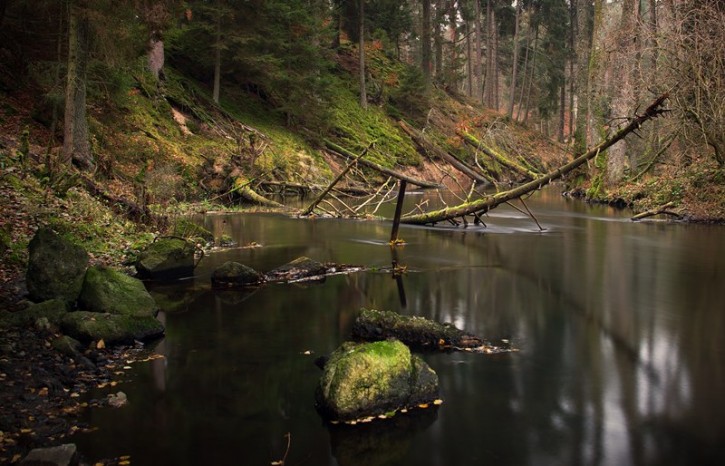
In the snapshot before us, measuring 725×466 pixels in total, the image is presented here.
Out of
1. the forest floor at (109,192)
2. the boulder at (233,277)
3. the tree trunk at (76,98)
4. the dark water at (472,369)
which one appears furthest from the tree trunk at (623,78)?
the tree trunk at (76,98)

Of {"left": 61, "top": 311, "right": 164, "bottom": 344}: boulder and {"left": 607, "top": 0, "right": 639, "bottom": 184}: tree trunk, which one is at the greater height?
{"left": 607, "top": 0, "right": 639, "bottom": 184}: tree trunk

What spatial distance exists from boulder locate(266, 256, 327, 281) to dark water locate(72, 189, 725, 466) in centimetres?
61

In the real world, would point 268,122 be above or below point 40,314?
above

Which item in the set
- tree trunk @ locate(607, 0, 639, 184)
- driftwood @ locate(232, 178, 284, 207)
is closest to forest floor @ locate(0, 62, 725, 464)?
driftwood @ locate(232, 178, 284, 207)

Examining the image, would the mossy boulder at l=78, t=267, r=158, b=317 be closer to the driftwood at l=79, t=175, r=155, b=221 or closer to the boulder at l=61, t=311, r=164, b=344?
the boulder at l=61, t=311, r=164, b=344

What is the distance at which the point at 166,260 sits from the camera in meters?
11.2

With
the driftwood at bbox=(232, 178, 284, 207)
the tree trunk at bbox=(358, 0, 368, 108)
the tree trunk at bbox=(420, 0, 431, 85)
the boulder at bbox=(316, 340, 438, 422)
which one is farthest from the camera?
the tree trunk at bbox=(420, 0, 431, 85)

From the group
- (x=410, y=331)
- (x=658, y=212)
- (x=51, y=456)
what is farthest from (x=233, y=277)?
(x=658, y=212)

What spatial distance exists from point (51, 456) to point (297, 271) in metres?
7.37

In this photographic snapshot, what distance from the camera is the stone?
4324mm

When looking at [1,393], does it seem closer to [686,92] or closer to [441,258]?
[441,258]

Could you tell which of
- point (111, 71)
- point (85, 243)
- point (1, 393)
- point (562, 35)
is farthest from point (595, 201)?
point (562, 35)

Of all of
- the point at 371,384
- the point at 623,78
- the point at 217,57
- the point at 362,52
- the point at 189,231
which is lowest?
the point at 371,384

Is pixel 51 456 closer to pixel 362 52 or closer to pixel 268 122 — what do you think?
pixel 268 122
